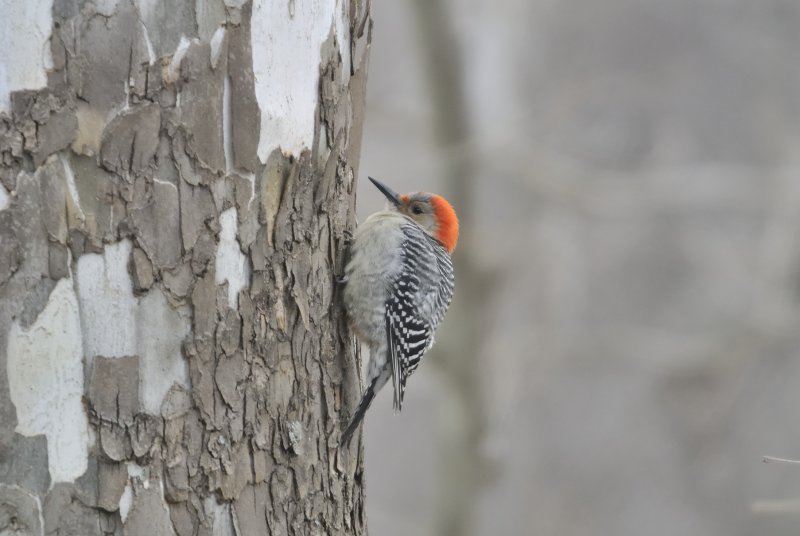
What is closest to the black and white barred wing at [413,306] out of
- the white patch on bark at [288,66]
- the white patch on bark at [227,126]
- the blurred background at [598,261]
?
the white patch on bark at [288,66]

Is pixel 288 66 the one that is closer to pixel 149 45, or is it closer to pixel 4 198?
pixel 149 45

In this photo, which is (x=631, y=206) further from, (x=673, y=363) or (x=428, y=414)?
(x=428, y=414)

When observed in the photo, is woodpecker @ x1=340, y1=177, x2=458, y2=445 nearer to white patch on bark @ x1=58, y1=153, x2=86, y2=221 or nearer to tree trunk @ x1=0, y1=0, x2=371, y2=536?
tree trunk @ x1=0, y1=0, x2=371, y2=536

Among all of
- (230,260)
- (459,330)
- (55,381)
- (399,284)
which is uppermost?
(230,260)

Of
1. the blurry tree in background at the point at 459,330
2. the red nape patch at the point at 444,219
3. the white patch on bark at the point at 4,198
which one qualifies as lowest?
the blurry tree in background at the point at 459,330

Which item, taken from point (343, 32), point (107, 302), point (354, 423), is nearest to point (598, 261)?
point (354, 423)

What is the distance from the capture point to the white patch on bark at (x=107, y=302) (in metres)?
2.55

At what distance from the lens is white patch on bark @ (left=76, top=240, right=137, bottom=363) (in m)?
2.55

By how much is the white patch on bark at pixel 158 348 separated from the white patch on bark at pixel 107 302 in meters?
0.03

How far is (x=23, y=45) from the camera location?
8.12 feet

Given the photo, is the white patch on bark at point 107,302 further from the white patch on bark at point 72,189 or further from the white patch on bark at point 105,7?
the white patch on bark at point 105,7

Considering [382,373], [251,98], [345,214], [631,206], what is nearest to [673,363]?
[631,206]

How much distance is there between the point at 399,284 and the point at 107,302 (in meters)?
2.15

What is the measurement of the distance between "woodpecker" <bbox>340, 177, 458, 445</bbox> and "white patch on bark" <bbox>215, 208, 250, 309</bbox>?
A: 866mm
